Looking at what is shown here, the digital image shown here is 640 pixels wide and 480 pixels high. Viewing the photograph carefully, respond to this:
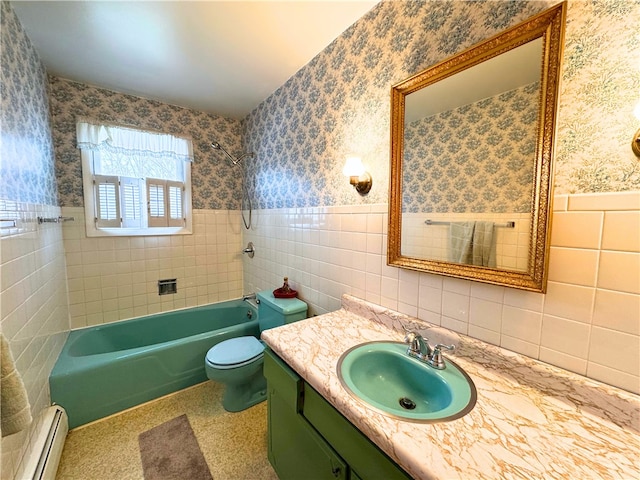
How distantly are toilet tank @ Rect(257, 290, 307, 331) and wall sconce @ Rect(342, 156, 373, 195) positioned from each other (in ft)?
3.14

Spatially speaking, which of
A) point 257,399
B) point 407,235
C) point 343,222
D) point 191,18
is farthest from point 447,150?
point 257,399

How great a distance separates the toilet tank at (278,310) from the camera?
1.76 meters

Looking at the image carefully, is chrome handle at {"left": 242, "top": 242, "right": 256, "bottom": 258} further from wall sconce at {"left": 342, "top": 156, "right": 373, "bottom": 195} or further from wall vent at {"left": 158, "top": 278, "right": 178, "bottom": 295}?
wall sconce at {"left": 342, "top": 156, "right": 373, "bottom": 195}

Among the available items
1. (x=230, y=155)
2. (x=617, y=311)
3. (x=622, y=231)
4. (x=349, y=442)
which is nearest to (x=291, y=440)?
(x=349, y=442)

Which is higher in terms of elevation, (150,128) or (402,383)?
(150,128)

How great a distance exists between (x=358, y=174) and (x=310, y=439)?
3.96 feet

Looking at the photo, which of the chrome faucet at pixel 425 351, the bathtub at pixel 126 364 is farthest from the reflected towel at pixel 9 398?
the chrome faucet at pixel 425 351

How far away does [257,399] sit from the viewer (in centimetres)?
182

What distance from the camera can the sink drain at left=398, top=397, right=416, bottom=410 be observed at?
0.92m

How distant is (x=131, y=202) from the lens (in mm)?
2305

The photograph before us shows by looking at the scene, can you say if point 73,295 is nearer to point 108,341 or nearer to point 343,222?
point 108,341

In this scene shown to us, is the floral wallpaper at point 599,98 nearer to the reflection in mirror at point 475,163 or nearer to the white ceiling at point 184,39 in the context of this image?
the reflection in mirror at point 475,163

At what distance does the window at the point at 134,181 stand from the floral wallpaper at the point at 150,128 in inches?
2.8

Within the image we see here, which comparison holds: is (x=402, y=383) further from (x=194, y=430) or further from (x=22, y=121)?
(x=22, y=121)
